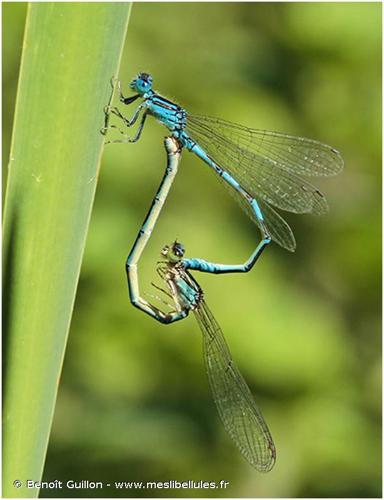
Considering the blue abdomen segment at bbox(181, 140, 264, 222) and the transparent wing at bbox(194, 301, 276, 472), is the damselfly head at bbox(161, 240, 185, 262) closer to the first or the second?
the transparent wing at bbox(194, 301, 276, 472)

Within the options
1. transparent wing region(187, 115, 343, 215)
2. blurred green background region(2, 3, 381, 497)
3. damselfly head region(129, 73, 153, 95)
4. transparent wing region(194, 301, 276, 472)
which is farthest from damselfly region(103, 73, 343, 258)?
blurred green background region(2, 3, 381, 497)

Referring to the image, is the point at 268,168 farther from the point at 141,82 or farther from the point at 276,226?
the point at 141,82

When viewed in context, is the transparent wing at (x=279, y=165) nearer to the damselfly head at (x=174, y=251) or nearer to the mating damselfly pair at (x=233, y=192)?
the mating damselfly pair at (x=233, y=192)

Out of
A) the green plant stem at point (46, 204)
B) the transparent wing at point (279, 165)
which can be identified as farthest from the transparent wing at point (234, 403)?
the green plant stem at point (46, 204)

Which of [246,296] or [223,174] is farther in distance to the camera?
[246,296]

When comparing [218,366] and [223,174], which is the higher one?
[223,174]

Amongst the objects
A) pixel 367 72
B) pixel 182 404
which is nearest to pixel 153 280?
pixel 182 404

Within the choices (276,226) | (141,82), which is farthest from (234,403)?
(141,82)
